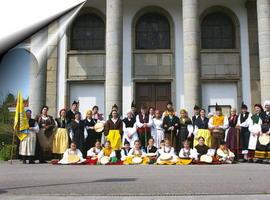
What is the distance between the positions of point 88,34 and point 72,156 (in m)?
11.4

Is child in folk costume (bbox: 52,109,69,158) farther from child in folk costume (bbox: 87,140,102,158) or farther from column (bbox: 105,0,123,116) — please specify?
column (bbox: 105,0,123,116)

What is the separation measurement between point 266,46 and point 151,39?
273 inches

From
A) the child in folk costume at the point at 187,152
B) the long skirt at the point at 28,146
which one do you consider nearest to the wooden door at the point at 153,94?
the child in folk costume at the point at 187,152

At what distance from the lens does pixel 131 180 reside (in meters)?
7.59

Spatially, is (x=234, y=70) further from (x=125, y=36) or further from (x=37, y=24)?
(x=37, y=24)

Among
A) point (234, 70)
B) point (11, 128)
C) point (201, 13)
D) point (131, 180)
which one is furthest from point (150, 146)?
point (201, 13)

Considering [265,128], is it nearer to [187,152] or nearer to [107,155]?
[187,152]

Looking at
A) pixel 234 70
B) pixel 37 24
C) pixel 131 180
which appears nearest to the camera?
pixel 37 24

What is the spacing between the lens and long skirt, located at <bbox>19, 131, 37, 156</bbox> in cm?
1348

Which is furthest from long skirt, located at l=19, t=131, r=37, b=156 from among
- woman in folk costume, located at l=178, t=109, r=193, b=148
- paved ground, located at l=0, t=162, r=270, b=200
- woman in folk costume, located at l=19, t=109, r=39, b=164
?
paved ground, located at l=0, t=162, r=270, b=200

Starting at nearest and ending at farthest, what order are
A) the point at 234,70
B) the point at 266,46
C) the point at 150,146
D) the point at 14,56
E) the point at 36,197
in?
the point at 14,56 < the point at 36,197 < the point at 150,146 < the point at 266,46 < the point at 234,70

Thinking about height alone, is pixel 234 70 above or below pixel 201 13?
below

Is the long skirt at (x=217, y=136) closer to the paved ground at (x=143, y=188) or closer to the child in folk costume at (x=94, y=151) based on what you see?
the child in folk costume at (x=94, y=151)

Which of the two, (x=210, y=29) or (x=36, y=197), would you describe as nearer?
(x=36, y=197)
